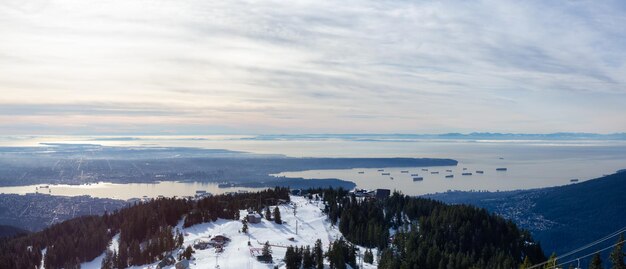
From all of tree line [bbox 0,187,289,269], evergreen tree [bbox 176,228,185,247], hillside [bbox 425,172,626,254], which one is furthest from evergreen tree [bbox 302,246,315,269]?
hillside [bbox 425,172,626,254]

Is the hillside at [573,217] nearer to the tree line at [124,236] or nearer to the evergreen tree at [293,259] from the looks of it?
the tree line at [124,236]

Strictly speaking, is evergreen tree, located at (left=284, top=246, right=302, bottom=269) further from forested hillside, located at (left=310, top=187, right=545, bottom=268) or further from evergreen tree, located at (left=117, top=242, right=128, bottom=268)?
evergreen tree, located at (left=117, top=242, right=128, bottom=268)

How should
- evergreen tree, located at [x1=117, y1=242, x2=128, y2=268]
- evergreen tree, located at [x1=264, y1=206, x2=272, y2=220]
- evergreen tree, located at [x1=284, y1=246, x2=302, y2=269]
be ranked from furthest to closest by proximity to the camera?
1. evergreen tree, located at [x1=264, y1=206, x2=272, y2=220]
2. evergreen tree, located at [x1=117, y1=242, x2=128, y2=268]
3. evergreen tree, located at [x1=284, y1=246, x2=302, y2=269]

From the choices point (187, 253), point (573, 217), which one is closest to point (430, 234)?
point (187, 253)

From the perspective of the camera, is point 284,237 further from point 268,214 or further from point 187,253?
point 187,253

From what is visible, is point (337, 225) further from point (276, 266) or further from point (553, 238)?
point (553, 238)

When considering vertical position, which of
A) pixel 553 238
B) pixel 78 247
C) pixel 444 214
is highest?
pixel 444 214

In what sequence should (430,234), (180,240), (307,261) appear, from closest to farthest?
(307,261), (180,240), (430,234)

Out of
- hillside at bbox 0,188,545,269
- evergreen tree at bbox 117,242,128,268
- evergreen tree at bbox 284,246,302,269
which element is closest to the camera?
evergreen tree at bbox 284,246,302,269

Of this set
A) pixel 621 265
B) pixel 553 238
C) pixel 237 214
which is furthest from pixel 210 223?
pixel 553 238

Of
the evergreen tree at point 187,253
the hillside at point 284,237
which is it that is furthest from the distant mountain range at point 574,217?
the evergreen tree at point 187,253

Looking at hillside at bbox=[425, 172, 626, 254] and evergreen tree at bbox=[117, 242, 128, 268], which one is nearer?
evergreen tree at bbox=[117, 242, 128, 268]
